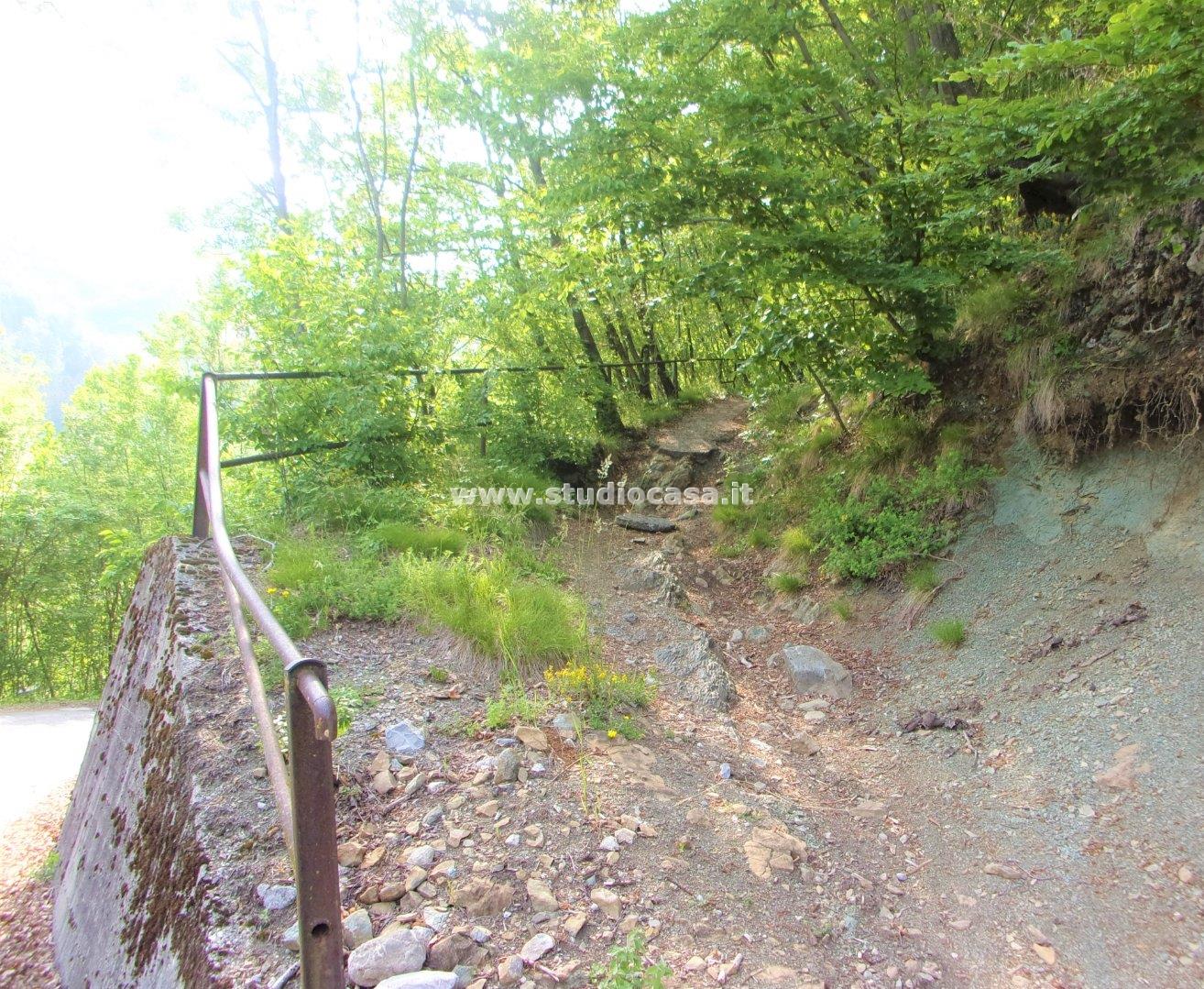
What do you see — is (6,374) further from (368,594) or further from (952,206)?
(952,206)

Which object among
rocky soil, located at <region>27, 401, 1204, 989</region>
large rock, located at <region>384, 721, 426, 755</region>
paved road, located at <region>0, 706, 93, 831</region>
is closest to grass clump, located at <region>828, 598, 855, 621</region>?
rocky soil, located at <region>27, 401, 1204, 989</region>

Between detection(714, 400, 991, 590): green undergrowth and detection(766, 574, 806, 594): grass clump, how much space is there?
1 centimetres

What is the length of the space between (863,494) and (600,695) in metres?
3.48

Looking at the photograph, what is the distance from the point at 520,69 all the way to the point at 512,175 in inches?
152

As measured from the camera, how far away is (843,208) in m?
5.47

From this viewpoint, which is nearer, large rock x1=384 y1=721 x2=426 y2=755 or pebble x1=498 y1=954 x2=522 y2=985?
pebble x1=498 y1=954 x2=522 y2=985

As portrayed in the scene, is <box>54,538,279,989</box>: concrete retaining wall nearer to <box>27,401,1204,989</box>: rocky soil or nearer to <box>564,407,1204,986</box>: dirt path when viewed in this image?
<box>27,401,1204,989</box>: rocky soil

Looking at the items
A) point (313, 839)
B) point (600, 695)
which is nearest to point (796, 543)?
point (600, 695)

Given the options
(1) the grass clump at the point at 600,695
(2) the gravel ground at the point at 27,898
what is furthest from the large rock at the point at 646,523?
(2) the gravel ground at the point at 27,898

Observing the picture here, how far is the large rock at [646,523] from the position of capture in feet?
25.6

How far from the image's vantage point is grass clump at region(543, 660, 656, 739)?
3.17 metres

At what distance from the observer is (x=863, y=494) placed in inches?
228

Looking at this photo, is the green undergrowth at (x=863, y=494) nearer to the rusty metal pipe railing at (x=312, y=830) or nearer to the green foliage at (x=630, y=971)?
the green foliage at (x=630, y=971)

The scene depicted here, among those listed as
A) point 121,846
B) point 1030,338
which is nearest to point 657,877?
point 121,846
